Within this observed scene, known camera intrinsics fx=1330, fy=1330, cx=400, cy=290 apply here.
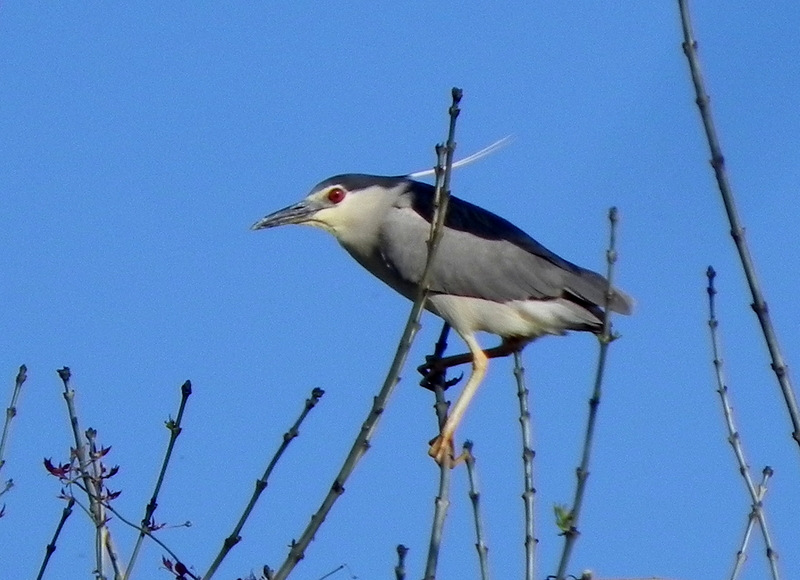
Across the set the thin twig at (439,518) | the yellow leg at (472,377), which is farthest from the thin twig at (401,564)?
the yellow leg at (472,377)

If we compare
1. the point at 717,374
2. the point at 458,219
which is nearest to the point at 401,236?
the point at 458,219

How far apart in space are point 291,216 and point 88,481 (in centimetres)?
329

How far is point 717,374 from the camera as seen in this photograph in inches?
165

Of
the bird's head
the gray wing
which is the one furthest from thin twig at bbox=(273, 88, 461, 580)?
the bird's head

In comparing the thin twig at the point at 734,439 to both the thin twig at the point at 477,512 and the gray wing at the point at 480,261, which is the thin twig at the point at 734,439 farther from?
the gray wing at the point at 480,261

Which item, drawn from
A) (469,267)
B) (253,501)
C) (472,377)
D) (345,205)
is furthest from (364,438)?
(345,205)

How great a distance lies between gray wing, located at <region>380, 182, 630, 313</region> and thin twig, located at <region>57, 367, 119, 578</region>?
3.01 m

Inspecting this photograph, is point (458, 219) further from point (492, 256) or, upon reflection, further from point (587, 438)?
point (587, 438)

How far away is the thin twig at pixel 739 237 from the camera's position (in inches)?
121

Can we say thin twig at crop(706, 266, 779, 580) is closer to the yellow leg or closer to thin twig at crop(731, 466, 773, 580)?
thin twig at crop(731, 466, 773, 580)

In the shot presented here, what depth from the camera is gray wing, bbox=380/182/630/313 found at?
688 centimetres

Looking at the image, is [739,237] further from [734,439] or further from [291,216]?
[291,216]

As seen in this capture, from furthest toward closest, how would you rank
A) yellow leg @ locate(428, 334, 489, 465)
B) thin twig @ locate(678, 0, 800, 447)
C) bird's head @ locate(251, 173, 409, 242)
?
bird's head @ locate(251, 173, 409, 242)
yellow leg @ locate(428, 334, 489, 465)
thin twig @ locate(678, 0, 800, 447)

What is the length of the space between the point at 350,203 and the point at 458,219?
0.64m
